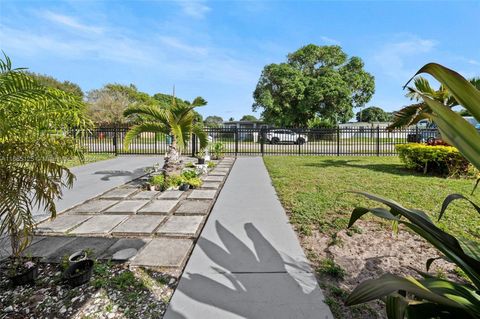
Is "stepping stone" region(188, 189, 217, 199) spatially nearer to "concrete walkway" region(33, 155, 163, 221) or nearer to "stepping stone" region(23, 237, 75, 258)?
"concrete walkway" region(33, 155, 163, 221)

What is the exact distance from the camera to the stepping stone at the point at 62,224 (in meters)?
3.59

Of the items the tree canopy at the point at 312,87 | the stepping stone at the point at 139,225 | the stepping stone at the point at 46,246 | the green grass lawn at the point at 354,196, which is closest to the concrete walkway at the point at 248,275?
the green grass lawn at the point at 354,196

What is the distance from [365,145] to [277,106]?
35.0 ft

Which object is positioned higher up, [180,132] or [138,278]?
[180,132]

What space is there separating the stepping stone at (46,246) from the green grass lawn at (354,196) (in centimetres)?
295

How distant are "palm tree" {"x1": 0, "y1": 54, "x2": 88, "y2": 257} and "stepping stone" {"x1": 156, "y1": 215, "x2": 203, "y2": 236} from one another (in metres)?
1.54

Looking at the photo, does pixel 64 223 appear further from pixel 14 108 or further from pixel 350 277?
pixel 350 277

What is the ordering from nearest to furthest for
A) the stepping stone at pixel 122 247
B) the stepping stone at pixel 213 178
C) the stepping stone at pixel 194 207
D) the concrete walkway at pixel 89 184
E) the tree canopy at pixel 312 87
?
1. the stepping stone at pixel 122 247
2. the stepping stone at pixel 194 207
3. the concrete walkway at pixel 89 184
4. the stepping stone at pixel 213 178
5. the tree canopy at pixel 312 87

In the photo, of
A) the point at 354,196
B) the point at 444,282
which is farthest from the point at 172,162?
the point at 444,282

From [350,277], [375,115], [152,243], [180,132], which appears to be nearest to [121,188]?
[180,132]

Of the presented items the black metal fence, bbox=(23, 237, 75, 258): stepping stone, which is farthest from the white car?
bbox=(23, 237, 75, 258): stepping stone

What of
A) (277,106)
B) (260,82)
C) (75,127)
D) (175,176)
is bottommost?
(175,176)

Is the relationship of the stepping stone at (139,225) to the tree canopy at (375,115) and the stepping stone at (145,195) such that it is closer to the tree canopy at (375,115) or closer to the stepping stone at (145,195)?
the stepping stone at (145,195)

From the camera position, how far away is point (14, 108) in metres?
1.98
